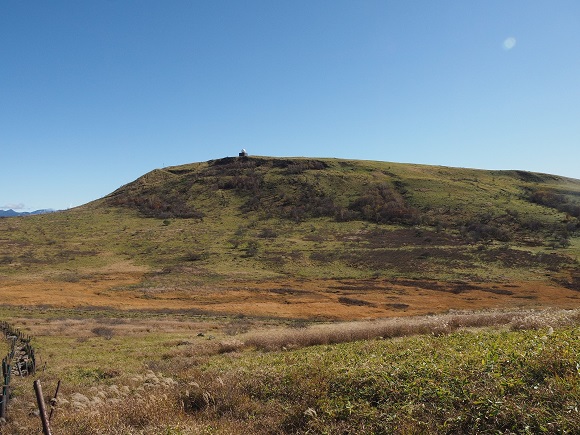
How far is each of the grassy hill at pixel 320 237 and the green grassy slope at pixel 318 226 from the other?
44cm

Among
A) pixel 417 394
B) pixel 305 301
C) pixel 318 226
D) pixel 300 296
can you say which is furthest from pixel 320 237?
pixel 417 394

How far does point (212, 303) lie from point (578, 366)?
144ft

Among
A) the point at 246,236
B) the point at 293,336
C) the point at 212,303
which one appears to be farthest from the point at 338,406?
the point at 246,236

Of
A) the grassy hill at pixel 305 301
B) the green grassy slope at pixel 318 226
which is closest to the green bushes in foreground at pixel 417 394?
the grassy hill at pixel 305 301

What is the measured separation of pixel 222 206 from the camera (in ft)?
404

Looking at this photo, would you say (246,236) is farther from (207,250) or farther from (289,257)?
(289,257)

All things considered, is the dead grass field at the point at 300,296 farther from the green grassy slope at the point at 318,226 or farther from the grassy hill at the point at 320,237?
the green grassy slope at the point at 318,226

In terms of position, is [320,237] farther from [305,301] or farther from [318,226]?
[305,301]

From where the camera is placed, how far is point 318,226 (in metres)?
102

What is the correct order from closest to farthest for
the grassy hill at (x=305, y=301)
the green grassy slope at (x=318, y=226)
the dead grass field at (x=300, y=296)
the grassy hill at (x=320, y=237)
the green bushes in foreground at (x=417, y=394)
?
the green bushes in foreground at (x=417, y=394) → the grassy hill at (x=305, y=301) → the dead grass field at (x=300, y=296) → the grassy hill at (x=320, y=237) → the green grassy slope at (x=318, y=226)

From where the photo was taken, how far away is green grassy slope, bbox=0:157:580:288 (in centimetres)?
6869

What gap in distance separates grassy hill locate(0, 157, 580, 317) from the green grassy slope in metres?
0.44

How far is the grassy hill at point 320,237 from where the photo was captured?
56.8 meters

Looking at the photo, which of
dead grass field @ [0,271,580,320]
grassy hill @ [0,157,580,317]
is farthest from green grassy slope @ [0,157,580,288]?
dead grass field @ [0,271,580,320]
